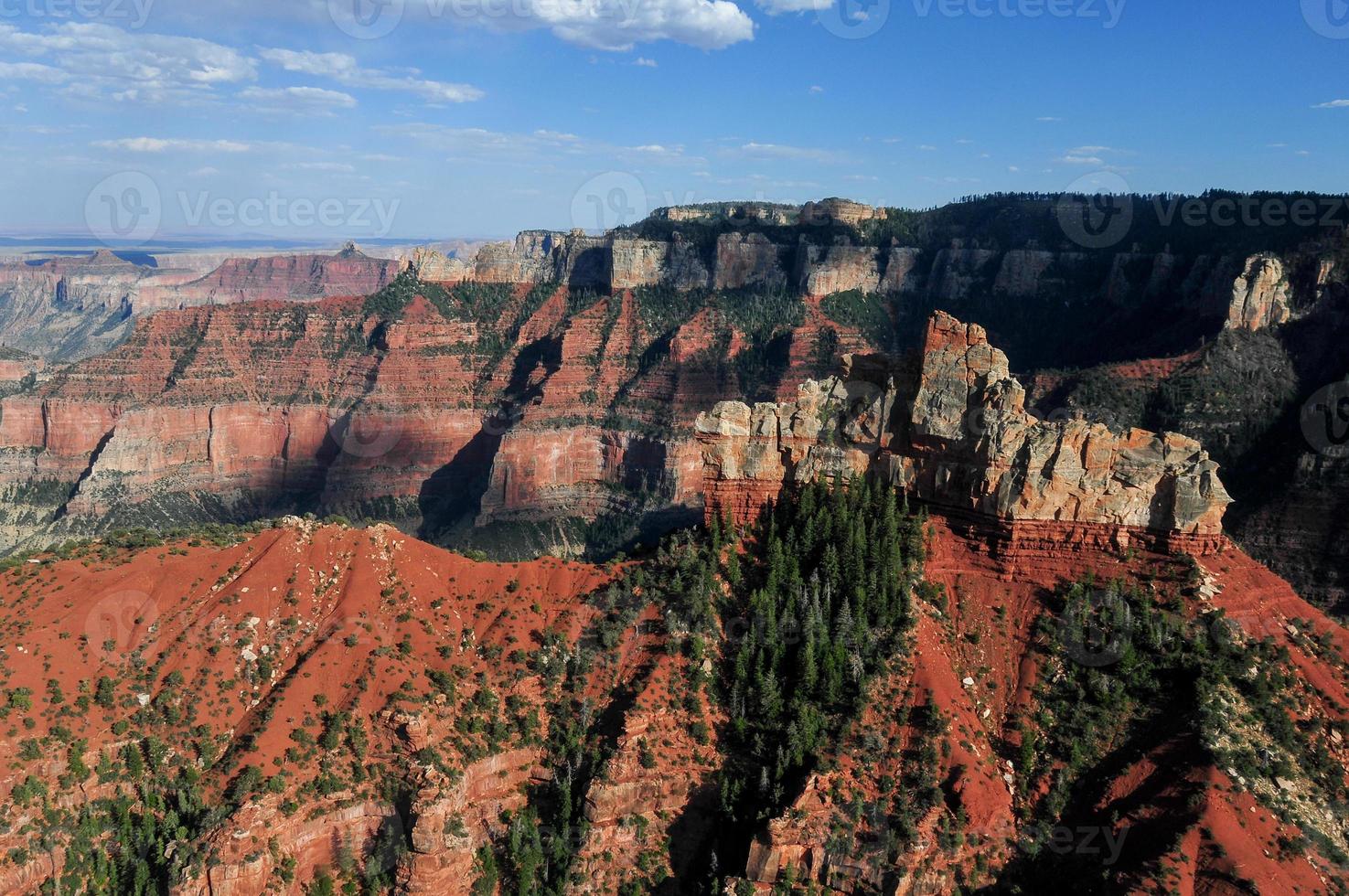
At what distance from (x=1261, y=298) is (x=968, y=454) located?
83015 mm

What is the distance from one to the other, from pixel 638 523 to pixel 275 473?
66.4m

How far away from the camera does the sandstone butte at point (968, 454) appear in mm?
55625

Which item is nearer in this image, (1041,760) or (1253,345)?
(1041,760)

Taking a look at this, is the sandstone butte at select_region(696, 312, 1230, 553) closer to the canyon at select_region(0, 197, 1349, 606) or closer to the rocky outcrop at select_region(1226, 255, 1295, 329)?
the canyon at select_region(0, 197, 1349, 606)

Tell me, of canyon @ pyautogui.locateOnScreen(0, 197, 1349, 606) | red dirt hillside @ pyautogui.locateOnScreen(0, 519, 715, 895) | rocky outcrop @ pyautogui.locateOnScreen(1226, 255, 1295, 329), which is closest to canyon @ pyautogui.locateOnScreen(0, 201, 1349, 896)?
red dirt hillside @ pyautogui.locateOnScreen(0, 519, 715, 895)

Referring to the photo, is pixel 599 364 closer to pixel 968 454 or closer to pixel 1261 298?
pixel 1261 298

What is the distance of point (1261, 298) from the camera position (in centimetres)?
12050

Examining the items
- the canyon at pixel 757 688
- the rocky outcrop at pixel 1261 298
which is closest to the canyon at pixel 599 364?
the rocky outcrop at pixel 1261 298

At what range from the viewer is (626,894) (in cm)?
4772

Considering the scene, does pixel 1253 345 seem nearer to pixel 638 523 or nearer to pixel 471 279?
pixel 638 523

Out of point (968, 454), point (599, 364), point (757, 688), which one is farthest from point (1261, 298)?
point (757, 688)

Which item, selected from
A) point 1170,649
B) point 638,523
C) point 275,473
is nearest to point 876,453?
point 1170,649

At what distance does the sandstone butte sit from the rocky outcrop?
77.0m

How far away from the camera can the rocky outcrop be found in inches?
4729
